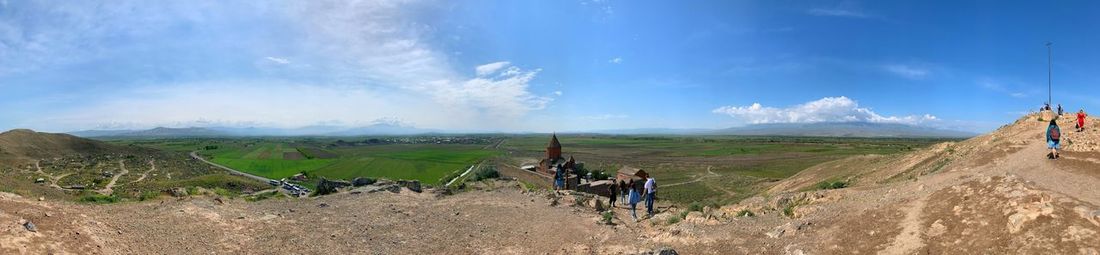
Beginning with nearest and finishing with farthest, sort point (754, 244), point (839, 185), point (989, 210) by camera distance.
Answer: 1. point (989, 210)
2. point (754, 244)
3. point (839, 185)

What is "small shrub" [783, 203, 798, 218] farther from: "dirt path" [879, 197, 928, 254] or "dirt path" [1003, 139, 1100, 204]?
"dirt path" [1003, 139, 1100, 204]

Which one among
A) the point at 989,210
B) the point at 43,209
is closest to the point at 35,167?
the point at 43,209

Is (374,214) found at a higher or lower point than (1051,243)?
lower

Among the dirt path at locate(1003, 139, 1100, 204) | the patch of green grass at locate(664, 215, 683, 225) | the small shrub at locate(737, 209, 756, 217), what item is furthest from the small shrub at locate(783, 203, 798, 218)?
the dirt path at locate(1003, 139, 1100, 204)

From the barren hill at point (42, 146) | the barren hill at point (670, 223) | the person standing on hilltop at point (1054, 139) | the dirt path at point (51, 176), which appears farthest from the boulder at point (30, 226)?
the barren hill at point (42, 146)

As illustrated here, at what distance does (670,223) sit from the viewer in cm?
1569

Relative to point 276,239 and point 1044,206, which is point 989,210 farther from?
point 276,239

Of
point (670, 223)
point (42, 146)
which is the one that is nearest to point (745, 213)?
point (670, 223)

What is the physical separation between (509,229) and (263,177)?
57.1 metres

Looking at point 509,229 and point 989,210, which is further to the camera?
point 509,229

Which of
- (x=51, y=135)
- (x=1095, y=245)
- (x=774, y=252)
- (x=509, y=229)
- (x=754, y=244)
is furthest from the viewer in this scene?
(x=51, y=135)

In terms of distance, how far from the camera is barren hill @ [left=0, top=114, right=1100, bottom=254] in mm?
9164

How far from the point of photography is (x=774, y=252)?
1113 cm

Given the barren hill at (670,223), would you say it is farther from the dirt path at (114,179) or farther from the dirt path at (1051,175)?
the dirt path at (114,179)
